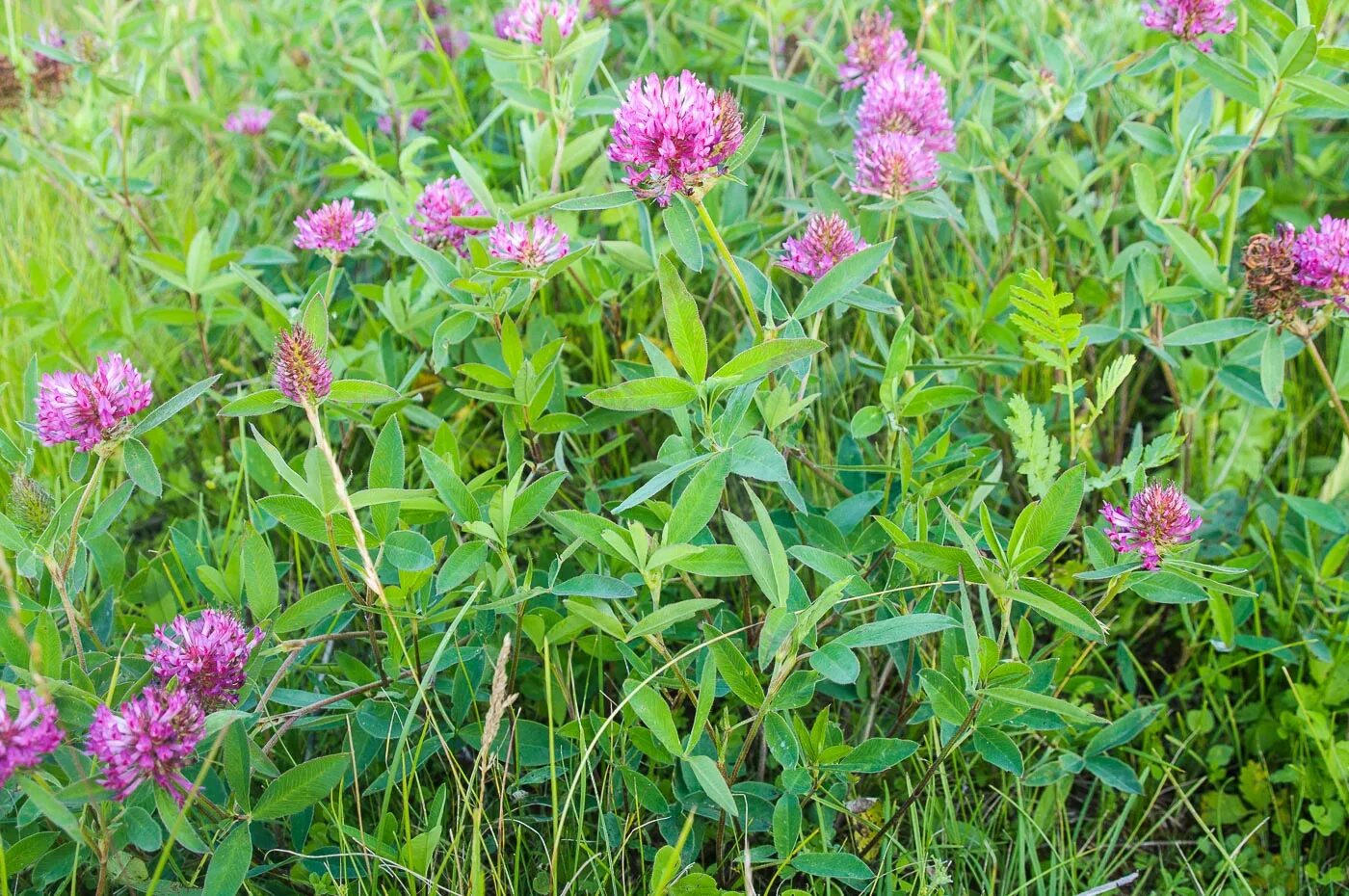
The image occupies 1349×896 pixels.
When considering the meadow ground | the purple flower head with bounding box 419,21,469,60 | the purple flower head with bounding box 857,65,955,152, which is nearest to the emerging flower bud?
the meadow ground

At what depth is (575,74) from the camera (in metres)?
2.45

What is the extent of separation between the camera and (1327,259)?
1945 millimetres

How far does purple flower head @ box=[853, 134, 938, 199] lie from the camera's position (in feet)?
6.82

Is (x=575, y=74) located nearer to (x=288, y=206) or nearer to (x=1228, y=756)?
(x=288, y=206)

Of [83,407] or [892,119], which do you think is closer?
[83,407]

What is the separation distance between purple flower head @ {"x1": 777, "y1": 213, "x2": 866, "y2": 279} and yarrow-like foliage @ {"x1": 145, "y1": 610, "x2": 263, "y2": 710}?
1074 mm

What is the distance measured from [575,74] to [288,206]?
A: 133 centimetres

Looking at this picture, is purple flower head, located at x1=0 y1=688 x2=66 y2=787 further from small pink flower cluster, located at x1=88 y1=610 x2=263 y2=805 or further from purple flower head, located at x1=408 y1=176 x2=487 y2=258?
purple flower head, located at x1=408 y1=176 x2=487 y2=258

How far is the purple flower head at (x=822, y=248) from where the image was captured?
1.92 meters

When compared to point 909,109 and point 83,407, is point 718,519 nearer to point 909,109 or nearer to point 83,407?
point 909,109

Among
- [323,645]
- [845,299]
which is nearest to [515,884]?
[323,645]

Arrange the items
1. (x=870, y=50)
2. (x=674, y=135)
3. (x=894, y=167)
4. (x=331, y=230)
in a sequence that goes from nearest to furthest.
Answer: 1. (x=674, y=135)
2. (x=894, y=167)
3. (x=331, y=230)
4. (x=870, y=50)

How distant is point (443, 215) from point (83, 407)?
836 millimetres

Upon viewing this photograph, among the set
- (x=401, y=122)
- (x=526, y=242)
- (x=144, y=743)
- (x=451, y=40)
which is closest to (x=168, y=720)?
(x=144, y=743)
